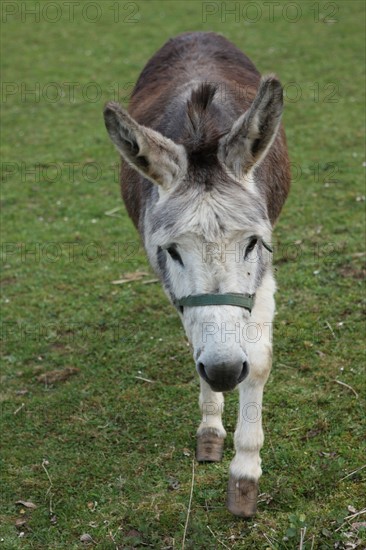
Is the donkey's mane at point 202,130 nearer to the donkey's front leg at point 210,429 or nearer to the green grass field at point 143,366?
the donkey's front leg at point 210,429

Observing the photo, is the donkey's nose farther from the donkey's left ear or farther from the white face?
the donkey's left ear

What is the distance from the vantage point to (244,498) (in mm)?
4121

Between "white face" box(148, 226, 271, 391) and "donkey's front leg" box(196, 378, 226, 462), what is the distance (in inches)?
55.0

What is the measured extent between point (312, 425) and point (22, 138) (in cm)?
862

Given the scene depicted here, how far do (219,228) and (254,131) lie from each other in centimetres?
58

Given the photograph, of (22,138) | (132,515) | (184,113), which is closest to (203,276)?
(184,113)

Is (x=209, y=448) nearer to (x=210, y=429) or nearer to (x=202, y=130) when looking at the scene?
(x=210, y=429)

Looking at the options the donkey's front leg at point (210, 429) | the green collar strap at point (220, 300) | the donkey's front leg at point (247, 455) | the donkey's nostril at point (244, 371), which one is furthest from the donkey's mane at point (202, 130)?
the donkey's front leg at point (210, 429)

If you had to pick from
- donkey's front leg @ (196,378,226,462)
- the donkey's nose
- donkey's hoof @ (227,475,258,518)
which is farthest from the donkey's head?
donkey's front leg @ (196,378,226,462)

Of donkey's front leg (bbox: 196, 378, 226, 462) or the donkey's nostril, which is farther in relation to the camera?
donkey's front leg (bbox: 196, 378, 226, 462)

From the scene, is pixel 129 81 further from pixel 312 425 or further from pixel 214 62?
pixel 312 425

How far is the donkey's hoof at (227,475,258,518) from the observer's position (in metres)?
4.11

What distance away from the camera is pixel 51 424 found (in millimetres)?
5363

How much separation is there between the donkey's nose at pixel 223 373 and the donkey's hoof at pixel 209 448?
1.54 metres
